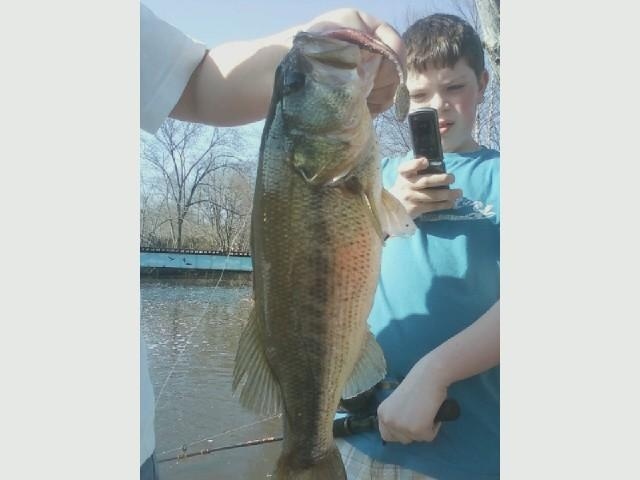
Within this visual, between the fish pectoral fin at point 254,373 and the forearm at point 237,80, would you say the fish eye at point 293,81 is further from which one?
the fish pectoral fin at point 254,373

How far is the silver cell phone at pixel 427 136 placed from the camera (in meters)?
0.84

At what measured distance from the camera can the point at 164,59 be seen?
Result: 0.81 m

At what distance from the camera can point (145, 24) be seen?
2.69 feet

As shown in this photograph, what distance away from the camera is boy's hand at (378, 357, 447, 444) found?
84 cm

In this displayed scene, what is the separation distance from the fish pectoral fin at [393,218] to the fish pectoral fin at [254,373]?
0.19 meters

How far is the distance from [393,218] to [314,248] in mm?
111

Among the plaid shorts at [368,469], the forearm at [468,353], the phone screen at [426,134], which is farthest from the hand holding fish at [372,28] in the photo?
the plaid shorts at [368,469]

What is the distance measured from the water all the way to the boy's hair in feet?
1.65

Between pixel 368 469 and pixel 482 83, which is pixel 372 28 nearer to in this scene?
pixel 482 83

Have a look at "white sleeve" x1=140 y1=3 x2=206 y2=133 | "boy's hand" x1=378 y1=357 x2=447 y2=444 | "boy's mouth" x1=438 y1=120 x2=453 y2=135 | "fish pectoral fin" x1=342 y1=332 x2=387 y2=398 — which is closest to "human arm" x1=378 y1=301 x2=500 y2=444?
"boy's hand" x1=378 y1=357 x2=447 y2=444
